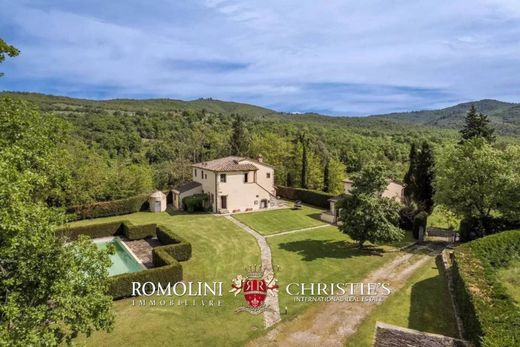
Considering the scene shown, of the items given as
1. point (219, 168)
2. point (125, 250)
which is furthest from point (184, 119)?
point (125, 250)

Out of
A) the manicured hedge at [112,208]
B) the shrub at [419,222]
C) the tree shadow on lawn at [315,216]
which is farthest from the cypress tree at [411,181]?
the manicured hedge at [112,208]

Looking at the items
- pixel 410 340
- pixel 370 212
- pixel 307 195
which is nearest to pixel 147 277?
pixel 410 340

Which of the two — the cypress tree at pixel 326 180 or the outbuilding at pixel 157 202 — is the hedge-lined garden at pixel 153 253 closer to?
the outbuilding at pixel 157 202

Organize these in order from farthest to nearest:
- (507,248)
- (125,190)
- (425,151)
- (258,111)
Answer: (258,111) < (125,190) < (425,151) < (507,248)

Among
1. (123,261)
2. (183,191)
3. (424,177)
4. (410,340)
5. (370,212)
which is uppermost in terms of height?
(424,177)

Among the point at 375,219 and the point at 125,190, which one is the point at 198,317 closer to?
the point at 375,219

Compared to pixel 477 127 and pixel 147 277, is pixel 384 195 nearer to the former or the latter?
pixel 477 127
